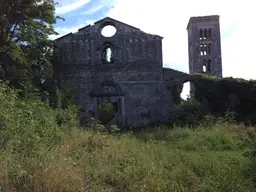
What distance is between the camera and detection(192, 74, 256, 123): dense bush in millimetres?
16625

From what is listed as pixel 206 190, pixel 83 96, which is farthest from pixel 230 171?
pixel 83 96

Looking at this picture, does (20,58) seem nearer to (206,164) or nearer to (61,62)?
(61,62)

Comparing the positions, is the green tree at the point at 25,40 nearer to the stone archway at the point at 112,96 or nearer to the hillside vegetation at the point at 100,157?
the hillside vegetation at the point at 100,157

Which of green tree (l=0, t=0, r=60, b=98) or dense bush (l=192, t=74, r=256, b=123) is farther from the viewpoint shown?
dense bush (l=192, t=74, r=256, b=123)

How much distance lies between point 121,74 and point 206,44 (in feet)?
70.5

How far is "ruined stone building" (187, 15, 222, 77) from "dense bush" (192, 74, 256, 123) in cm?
1756

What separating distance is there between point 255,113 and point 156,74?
7.05 meters

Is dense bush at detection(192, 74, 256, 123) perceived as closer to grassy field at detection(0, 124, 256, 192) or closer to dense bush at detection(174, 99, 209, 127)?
dense bush at detection(174, 99, 209, 127)

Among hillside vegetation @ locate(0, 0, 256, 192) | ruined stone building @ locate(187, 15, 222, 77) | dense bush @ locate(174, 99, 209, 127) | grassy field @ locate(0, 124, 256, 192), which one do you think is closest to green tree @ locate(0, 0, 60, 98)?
hillside vegetation @ locate(0, 0, 256, 192)

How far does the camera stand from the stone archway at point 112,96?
18.4 metres

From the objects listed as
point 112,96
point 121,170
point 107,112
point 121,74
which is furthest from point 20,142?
point 107,112

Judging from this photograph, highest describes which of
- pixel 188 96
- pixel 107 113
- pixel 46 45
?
pixel 46 45

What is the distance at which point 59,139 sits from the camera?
7074 mm

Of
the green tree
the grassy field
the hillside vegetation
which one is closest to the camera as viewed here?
the grassy field
